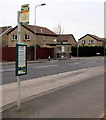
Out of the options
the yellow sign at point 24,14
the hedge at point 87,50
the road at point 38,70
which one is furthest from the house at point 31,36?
the yellow sign at point 24,14

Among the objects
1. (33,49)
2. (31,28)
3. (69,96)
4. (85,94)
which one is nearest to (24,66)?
(69,96)

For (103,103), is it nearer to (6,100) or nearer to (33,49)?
(6,100)

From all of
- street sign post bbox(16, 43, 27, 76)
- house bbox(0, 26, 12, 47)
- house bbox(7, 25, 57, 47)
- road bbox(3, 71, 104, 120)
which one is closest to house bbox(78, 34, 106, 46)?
house bbox(7, 25, 57, 47)

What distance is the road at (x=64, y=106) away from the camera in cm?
502

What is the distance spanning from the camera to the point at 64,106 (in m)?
5.71

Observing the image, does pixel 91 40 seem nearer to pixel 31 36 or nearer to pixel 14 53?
pixel 31 36

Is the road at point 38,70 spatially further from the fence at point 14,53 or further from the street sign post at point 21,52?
the fence at point 14,53

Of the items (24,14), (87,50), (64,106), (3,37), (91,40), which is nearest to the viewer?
(24,14)

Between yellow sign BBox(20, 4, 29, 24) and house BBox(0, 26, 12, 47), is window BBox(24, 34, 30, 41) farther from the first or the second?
yellow sign BBox(20, 4, 29, 24)

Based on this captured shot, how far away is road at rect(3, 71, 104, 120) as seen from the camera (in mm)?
5020

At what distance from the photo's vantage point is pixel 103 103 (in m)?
6.11

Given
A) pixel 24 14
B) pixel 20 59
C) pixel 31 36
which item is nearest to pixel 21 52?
pixel 20 59

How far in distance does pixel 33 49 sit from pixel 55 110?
90.5 feet

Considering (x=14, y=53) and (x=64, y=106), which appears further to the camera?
(x=14, y=53)
